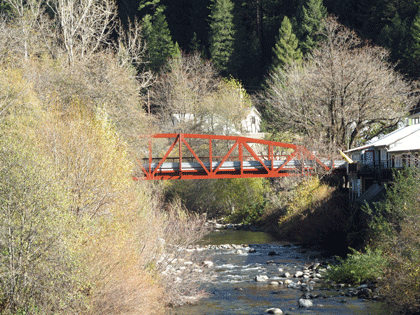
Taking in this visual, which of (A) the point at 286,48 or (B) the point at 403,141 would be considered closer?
(B) the point at 403,141

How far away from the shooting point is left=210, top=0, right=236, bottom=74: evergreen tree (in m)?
72.2

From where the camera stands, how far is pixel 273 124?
44625mm

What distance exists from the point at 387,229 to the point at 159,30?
5610 cm

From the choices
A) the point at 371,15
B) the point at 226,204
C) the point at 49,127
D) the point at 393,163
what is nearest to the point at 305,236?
the point at 393,163

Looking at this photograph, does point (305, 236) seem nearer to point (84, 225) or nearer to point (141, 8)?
point (84, 225)

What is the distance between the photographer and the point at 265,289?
2238 centimetres

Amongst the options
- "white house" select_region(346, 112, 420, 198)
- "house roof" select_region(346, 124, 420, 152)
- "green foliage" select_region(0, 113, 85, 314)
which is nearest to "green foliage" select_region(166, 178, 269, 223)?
"white house" select_region(346, 112, 420, 198)

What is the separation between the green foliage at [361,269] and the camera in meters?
22.1

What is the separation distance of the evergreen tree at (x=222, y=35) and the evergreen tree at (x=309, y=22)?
35.2ft

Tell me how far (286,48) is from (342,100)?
25715mm

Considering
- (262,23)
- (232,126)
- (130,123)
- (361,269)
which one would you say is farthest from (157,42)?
(361,269)

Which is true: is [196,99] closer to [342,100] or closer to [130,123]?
[342,100]

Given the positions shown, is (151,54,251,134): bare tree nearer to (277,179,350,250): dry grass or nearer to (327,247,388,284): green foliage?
(277,179,350,250): dry grass

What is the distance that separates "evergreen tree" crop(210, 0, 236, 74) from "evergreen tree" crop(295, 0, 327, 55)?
1074cm
